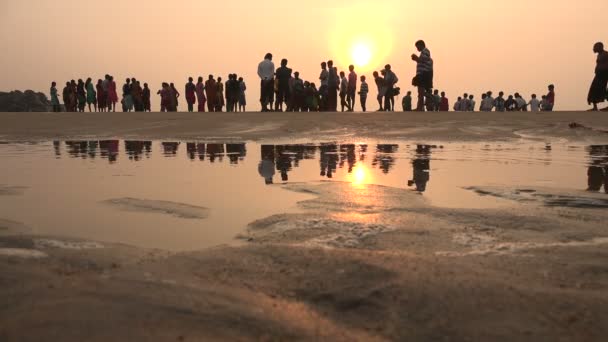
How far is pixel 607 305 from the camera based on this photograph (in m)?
1.72

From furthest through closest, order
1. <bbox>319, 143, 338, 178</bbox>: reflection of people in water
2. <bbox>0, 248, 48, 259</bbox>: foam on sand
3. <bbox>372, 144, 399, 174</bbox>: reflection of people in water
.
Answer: <bbox>372, 144, 399, 174</bbox>: reflection of people in water, <bbox>319, 143, 338, 178</bbox>: reflection of people in water, <bbox>0, 248, 48, 259</bbox>: foam on sand

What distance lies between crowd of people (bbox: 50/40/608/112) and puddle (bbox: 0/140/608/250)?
6637 mm

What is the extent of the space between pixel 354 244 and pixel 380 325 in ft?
2.83

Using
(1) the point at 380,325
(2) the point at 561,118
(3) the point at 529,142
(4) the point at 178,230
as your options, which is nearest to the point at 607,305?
(1) the point at 380,325

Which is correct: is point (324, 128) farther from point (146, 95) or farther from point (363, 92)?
point (146, 95)

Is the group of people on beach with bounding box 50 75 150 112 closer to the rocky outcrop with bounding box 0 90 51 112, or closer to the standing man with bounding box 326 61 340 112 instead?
the standing man with bounding box 326 61 340 112

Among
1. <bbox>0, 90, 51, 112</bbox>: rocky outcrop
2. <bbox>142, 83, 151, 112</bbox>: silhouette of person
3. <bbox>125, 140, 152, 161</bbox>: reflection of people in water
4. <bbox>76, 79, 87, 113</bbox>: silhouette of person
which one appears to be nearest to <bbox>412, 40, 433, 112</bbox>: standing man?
<bbox>125, 140, 152, 161</bbox>: reflection of people in water

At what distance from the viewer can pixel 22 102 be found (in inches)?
2805

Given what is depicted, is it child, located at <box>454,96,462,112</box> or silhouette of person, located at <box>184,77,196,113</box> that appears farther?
child, located at <box>454,96,462,112</box>

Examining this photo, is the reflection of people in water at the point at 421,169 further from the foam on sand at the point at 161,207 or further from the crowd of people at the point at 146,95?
the crowd of people at the point at 146,95

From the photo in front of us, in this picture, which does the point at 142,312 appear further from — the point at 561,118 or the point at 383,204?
the point at 561,118

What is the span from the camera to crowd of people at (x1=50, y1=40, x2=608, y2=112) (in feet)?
45.1

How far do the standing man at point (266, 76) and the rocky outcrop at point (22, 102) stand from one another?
61.0 meters

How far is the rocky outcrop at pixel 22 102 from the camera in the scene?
2743 inches
